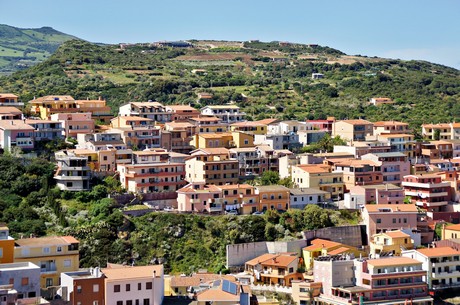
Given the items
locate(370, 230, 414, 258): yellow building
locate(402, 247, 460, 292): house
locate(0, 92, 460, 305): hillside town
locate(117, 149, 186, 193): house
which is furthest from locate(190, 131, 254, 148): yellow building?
locate(402, 247, 460, 292): house

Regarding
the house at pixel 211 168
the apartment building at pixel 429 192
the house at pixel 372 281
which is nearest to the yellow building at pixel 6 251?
the house at pixel 372 281

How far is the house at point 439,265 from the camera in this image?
1953 inches

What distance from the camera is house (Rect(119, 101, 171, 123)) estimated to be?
245 ft

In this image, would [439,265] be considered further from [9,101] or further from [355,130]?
[9,101]

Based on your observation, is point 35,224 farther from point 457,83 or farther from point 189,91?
point 457,83

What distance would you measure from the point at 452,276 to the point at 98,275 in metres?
21.1

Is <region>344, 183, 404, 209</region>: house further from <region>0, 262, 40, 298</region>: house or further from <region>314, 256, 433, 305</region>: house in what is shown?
<region>0, 262, 40, 298</region>: house

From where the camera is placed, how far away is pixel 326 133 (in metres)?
74.2

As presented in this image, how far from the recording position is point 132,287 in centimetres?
3916

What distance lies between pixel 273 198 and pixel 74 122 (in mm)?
17024

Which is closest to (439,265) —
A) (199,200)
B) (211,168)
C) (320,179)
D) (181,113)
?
(320,179)

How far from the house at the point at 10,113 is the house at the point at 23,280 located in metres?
30.0

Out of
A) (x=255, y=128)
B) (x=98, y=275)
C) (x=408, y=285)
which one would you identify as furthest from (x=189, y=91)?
(x=98, y=275)

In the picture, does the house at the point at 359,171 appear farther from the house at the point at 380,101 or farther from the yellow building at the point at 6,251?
the house at the point at 380,101
